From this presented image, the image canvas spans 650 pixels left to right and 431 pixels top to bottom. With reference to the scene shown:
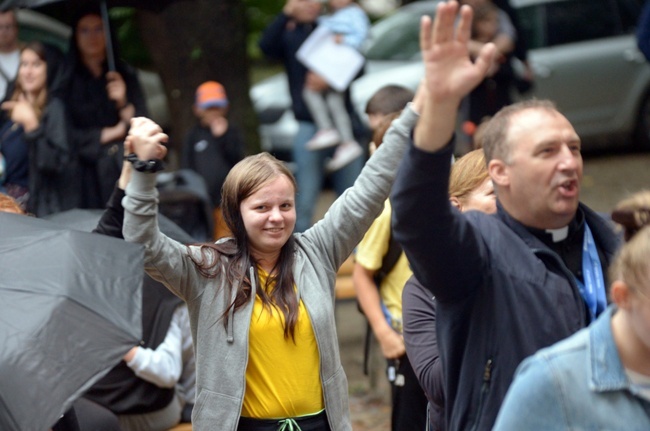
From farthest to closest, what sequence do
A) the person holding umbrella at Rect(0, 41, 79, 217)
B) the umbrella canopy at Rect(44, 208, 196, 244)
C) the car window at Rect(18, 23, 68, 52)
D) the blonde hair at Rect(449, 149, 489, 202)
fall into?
1. the car window at Rect(18, 23, 68, 52)
2. the person holding umbrella at Rect(0, 41, 79, 217)
3. the umbrella canopy at Rect(44, 208, 196, 244)
4. the blonde hair at Rect(449, 149, 489, 202)

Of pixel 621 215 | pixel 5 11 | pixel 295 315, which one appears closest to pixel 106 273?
pixel 295 315

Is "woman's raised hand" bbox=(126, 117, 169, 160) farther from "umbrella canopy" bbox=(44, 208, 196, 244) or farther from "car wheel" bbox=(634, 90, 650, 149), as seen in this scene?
"car wheel" bbox=(634, 90, 650, 149)

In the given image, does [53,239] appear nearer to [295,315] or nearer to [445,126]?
[295,315]

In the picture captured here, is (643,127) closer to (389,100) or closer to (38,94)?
A: (38,94)

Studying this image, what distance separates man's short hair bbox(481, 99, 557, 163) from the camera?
3205 millimetres

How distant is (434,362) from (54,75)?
4.55 m

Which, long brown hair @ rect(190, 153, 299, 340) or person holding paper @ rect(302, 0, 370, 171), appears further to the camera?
person holding paper @ rect(302, 0, 370, 171)

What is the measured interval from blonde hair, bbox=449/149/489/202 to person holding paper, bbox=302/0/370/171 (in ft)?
14.8

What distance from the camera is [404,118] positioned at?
356 centimetres

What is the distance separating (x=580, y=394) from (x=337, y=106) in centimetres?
660

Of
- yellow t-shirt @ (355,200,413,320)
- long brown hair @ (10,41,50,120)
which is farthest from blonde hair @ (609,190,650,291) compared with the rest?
long brown hair @ (10,41,50,120)

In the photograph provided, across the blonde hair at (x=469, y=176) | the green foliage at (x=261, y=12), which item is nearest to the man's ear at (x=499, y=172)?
the blonde hair at (x=469, y=176)

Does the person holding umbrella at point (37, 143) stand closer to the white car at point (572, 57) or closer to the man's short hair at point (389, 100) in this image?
the man's short hair at point (389, 100)

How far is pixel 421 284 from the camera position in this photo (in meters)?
3.17
